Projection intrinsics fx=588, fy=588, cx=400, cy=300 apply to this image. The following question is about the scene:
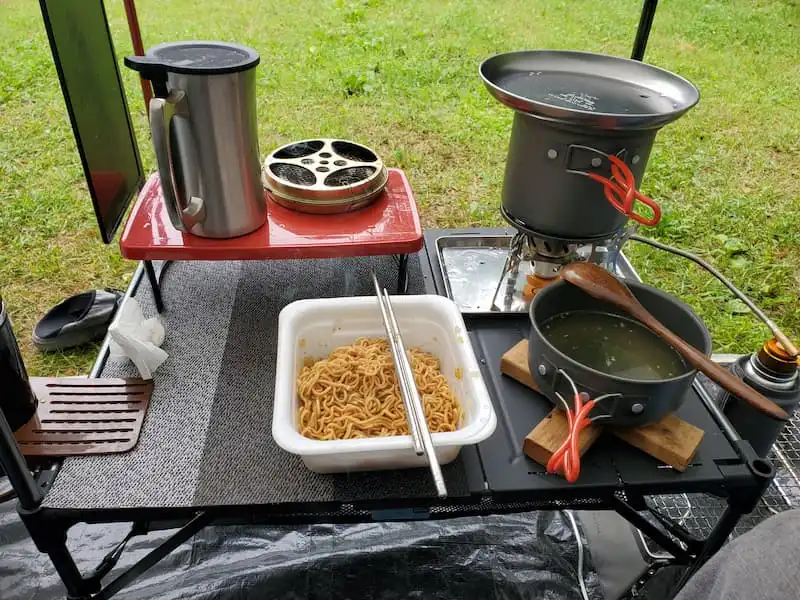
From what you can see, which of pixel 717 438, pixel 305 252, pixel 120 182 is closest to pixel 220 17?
pixel 120 182

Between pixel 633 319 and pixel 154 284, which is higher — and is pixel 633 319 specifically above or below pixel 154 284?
above

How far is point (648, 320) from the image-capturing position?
1.31 meters

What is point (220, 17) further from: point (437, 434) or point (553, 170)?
point (437, 434)

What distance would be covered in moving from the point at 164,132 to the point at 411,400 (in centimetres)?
78

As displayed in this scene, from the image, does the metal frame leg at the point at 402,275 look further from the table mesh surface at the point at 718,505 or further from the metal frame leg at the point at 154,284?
the table mesh surface at the point at 718,505

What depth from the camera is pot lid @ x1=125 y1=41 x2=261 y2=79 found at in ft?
4.10

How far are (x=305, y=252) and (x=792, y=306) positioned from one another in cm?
259

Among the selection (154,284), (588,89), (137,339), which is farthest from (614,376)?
(154,284)

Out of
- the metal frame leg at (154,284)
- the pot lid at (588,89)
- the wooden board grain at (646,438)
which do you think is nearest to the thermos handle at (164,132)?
the metal frame leg at (154,284)

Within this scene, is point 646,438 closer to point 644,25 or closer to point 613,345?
point 613,345

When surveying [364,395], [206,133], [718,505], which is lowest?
[718,505]

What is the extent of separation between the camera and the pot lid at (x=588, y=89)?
1372 mm

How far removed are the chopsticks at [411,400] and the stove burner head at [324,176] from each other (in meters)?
0.36

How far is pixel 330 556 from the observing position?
1749 millimetres
